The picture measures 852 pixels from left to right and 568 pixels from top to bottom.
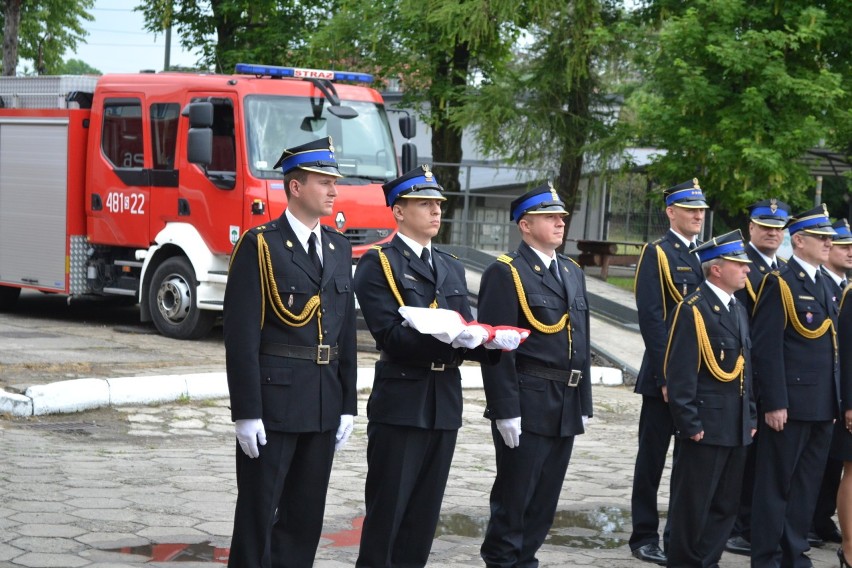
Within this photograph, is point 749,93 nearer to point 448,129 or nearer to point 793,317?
point 448,129

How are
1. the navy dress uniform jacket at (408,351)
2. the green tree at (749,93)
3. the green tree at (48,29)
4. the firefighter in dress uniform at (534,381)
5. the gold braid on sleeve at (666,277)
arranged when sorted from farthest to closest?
1. the green tree at (48,29)
2. the green tree at (749,93)
3. the gold braid on sleeve at (666,277)
4. the firefighter in dress uniform at (534,381)
5. the navy dress uniform jacket at (408,351)

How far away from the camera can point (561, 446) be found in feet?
20.7

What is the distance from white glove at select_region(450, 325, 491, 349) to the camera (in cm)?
523

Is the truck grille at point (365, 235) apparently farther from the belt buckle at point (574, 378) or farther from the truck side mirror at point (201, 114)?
the belt buckle at point (574, 378)

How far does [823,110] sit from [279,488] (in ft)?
50.3

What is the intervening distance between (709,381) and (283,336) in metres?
2.25

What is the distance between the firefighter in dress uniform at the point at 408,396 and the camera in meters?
5.52

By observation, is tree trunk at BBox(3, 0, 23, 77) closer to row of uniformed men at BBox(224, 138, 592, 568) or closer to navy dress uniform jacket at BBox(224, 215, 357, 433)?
row of uniformed men at BBox(224, 138, 592, 568)

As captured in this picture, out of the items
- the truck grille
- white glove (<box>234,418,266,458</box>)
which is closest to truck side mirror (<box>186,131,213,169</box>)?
the truck grille

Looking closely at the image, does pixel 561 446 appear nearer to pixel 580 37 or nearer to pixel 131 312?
pixel 131 312

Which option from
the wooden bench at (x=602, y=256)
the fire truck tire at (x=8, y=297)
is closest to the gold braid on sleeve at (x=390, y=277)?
the fire truck tire at (x=8, y=297)

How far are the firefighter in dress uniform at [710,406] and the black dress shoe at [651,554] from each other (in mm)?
527

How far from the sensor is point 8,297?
1769cm

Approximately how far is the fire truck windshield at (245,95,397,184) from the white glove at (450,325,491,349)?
29.4 feet
